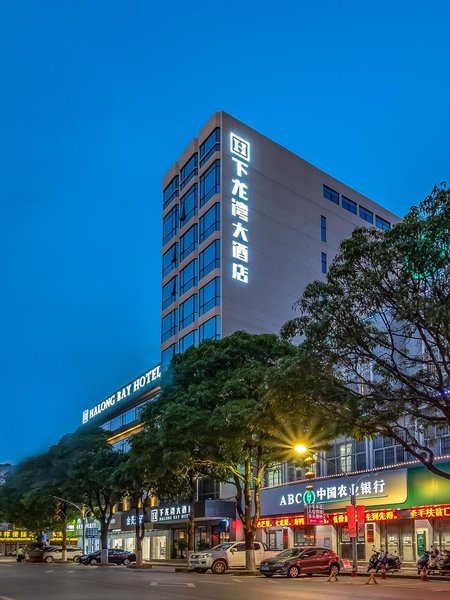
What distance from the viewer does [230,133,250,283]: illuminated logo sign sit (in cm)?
6644

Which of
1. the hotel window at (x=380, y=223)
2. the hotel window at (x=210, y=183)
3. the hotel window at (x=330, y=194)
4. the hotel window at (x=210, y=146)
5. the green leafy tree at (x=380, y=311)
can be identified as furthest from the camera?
the hotel window at (x=380, y=223)

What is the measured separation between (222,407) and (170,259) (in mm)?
43734

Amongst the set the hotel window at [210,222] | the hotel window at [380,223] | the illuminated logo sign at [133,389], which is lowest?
the illuminated logo sign at [133,389]

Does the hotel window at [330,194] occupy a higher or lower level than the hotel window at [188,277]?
higher

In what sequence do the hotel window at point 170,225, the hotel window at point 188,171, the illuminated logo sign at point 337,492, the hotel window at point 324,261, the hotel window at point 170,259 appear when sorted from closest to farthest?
the illuminated logo sign at point 337,492, the hotel window at point 188,171, the hotel window at point 170,259, the hotel window at point 324,261, the hotel window at point 170,225

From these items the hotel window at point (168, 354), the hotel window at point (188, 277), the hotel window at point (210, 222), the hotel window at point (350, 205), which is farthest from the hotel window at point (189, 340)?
the hotel window at point (350, 205)

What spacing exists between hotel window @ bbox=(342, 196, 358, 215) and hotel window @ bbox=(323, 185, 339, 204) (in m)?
1.37

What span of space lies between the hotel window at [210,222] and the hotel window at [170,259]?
6730 mm

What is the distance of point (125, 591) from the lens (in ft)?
75.8

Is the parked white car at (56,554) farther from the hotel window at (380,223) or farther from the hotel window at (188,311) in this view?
the hotel window at (380,223)

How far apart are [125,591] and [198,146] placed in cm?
5510

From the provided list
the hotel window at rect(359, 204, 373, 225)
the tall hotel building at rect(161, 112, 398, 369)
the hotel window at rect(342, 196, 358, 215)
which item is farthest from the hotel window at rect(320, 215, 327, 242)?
the hotel window at rect(359, 204, 373, 225)

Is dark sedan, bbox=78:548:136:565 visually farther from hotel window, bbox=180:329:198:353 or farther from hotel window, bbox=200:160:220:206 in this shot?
hotel window, bbox=200:160:220:206

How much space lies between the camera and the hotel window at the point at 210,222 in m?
66.4
